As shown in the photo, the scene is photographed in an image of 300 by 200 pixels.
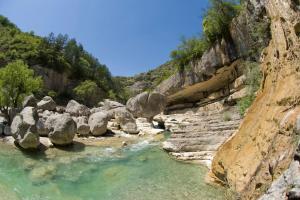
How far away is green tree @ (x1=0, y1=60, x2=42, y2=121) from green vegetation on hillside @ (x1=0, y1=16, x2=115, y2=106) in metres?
44.3

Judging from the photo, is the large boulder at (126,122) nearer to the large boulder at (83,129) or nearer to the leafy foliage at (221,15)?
the large boulder at (83,129)

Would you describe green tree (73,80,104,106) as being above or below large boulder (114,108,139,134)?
above

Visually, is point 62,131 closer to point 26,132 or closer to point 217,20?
point 26,132

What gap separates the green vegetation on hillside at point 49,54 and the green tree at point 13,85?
1746 inches

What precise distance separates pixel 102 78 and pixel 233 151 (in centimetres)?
9681

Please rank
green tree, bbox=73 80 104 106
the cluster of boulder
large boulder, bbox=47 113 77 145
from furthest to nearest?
1. green tree, bbox=73 80 104 106
2. large boulder, bbox=47 113 77 145
3. the cluster of boulder

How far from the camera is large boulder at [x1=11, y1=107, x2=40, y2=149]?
19297 mm

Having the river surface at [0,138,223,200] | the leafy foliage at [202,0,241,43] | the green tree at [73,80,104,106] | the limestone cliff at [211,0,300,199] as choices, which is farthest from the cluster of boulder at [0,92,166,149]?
the green tree at [73,80,104,106]

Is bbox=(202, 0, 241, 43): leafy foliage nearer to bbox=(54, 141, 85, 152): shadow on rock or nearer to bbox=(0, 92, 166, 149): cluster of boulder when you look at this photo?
bbox=(0, 92, 166, 149): cluster of boulder

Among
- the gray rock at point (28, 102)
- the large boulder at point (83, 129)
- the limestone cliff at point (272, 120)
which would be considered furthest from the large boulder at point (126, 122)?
the limestone cliff at point (272, 120)

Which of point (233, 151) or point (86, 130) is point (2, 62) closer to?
point (86, 130)

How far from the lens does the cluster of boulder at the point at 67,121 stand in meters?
19.8

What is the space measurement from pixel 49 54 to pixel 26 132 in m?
61.3

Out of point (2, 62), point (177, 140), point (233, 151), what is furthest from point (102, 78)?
point (233, 151)
